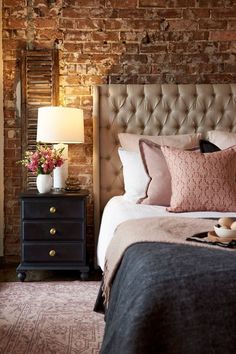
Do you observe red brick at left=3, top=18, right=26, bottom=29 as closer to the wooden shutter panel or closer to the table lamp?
the wooden shutter panel

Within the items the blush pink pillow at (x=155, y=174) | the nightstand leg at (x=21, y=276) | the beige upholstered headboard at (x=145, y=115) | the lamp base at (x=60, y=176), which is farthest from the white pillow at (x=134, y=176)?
the nightstand leg at (x=21, y=276)

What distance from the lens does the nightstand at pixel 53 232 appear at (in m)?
3.35

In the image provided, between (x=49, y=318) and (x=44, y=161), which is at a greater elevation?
(x=44, y=161)

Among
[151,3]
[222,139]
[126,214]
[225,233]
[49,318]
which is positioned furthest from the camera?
[151,3]

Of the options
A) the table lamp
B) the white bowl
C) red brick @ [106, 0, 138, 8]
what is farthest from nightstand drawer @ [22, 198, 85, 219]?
red brick @ [106, 0, 138, 8]

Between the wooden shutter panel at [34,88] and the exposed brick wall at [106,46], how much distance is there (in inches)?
2.9

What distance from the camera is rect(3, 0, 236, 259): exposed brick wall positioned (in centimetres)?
381

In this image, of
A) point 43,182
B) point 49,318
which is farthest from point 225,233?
point 43,182

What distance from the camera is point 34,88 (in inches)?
149

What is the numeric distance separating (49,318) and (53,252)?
792 millimetres

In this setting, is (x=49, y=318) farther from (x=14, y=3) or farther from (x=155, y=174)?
(x=14, y=3)

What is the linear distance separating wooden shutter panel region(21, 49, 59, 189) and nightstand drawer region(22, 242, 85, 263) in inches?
26.4

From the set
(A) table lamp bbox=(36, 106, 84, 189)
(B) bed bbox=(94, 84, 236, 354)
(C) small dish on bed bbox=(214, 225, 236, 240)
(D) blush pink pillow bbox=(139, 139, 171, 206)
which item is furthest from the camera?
(A) table lamp bbox=(36, 106, 84, 189)

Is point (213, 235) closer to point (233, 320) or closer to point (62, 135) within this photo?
point (233, 320)
